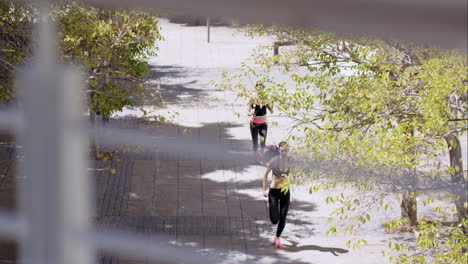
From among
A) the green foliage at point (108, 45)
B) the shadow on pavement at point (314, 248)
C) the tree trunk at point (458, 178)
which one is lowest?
the shadow on pavement at point (314, 248)

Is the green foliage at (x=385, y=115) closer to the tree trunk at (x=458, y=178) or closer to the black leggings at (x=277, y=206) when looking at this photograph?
the tree trunk at (x=458, y=178)

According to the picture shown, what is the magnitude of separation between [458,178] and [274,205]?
4.97 metres

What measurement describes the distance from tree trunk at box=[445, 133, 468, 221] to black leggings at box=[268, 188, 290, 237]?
2.09m

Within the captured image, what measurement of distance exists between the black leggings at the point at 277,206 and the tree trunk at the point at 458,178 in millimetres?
2085

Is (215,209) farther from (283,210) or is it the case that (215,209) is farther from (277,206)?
(283,210)

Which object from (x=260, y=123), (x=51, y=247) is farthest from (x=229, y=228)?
(x=51, y=247)

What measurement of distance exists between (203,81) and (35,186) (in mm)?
19287

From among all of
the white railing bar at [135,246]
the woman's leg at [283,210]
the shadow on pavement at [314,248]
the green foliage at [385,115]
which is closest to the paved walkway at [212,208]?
the shadow on pavement at [314,248]

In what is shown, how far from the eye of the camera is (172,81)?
2012cm

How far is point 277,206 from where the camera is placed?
9.60 metres

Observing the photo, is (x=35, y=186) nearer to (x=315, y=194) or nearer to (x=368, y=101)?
(x=368, y=101)

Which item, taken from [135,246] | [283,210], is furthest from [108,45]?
[135,246]

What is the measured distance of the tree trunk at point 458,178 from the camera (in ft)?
4.59

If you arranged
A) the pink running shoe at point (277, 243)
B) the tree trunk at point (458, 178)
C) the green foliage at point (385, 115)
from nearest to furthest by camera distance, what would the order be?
the tree trunk at point (458, 178) < the green foliage at point (385, 115) < the pink running shoe at point (277, 243)
